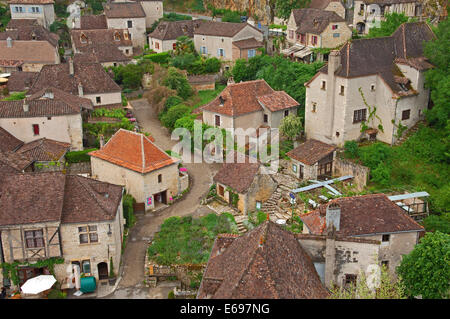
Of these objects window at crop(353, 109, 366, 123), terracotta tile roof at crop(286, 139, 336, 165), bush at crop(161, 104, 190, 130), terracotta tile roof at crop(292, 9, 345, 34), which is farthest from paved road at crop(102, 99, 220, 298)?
terracotta tile roof at crop(292, 9, 345, 34)

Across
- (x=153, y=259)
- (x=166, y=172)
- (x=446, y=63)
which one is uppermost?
(x=446, y=63)

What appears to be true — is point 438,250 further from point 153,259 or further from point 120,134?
point 120,134

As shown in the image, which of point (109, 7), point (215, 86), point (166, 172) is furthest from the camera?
point (109, 7)

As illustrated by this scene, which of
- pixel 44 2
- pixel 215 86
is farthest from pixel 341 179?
pixel 44 2

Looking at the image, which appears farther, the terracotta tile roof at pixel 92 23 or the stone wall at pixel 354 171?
the terracotta tile roof at pixel 92 23

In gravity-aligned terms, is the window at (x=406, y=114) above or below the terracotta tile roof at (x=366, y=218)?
above

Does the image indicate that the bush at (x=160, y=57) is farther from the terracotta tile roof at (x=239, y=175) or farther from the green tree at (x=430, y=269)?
the green tree at (x=430, y=269)

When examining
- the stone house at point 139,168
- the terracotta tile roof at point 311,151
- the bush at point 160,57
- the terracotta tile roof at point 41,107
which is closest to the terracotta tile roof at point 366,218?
the terracotta tile roof at point 311,151
